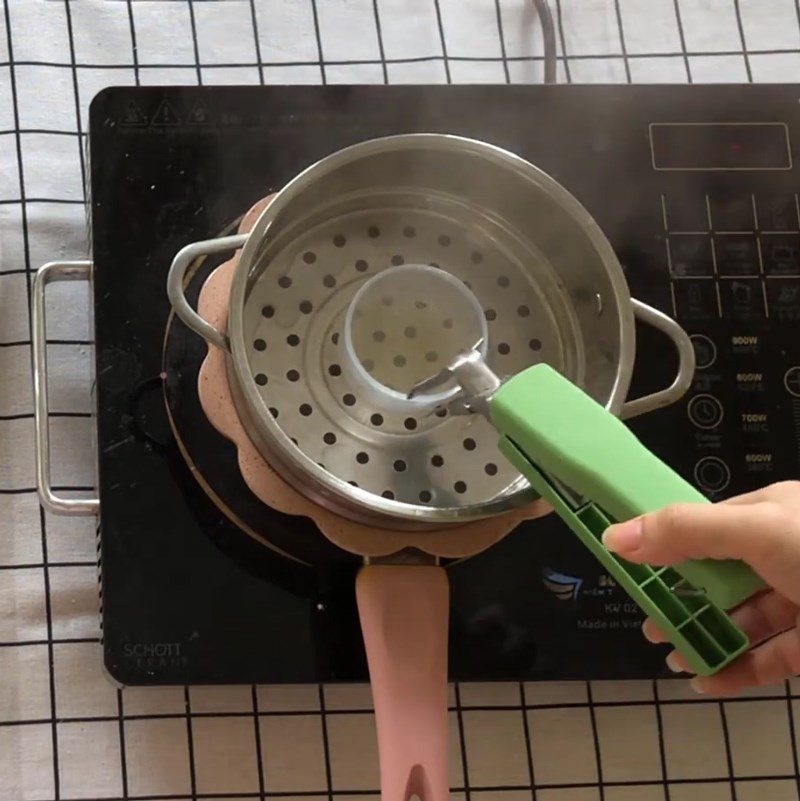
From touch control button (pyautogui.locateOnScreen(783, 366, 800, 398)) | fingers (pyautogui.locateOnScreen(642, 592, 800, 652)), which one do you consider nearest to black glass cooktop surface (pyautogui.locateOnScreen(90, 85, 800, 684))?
touch control button (pyautogui.locateOnScreen(783, 366, 800, 398))

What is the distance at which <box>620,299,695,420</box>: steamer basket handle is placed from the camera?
0.55 m

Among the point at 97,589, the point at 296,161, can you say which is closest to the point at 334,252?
the point at 296,161

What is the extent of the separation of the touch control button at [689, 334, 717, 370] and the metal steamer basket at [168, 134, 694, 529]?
52mm

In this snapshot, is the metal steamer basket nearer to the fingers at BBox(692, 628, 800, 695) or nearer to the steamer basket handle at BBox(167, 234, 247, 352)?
the steamer basket handle at BBox(167, 234, 247, 352)

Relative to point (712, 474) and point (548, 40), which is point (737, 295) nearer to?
point (712, 474)

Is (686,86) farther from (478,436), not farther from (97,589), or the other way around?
(97,589)

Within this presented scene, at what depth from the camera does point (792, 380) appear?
639mm

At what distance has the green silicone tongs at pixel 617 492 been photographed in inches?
16.5

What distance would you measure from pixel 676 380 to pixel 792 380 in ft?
0.39

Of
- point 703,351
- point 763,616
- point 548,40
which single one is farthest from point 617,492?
point 548,40

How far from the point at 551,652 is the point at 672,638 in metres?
0.18

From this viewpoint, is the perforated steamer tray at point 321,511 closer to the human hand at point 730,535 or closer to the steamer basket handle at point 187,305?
the steamer basket handle at point 187,305

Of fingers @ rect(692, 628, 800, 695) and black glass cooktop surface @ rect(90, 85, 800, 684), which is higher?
black glass cooktop surface @ rect(90, 85, 800, 684)

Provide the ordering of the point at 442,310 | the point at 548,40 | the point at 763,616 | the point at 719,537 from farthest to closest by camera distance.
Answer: the point at 548,40 → the point at 442,310 → the point at 763,616 → the point at 719,537
